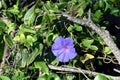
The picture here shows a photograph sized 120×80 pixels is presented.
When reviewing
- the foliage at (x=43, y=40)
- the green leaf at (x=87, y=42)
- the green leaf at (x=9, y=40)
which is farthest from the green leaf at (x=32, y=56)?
the green leaf at (x=87, y=42)

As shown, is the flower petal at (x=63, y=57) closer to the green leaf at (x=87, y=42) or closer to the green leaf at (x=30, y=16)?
the green leaf at (x=87, y=42)

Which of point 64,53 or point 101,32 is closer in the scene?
point 101,32

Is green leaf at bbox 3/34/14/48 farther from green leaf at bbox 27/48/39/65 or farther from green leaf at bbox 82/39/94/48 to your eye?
green leaf at bbox 82/39/94/48

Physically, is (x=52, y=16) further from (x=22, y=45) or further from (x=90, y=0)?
(x=90, y=0)

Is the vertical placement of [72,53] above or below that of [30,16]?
below

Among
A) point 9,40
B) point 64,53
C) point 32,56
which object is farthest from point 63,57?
point 9,40

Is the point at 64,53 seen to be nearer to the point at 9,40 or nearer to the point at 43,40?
the point at 43,40

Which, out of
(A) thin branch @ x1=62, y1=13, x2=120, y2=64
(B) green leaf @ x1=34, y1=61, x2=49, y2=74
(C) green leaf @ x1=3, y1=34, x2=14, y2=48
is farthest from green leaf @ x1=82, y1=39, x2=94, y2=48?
(C) green leaf @ x1=3, y1=34, x2=14, y2=48
